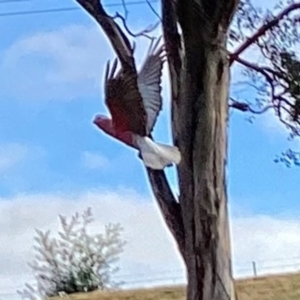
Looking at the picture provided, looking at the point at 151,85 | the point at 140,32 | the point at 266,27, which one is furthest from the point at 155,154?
the point at 266,27

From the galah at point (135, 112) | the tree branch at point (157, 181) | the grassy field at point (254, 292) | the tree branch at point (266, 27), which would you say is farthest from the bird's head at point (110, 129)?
the grassy field at point (254, 292)

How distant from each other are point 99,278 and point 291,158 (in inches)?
56.4

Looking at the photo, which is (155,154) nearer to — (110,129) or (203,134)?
(110,129)

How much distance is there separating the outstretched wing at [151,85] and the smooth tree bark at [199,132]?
70mm

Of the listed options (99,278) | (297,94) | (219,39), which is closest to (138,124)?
(219,39)

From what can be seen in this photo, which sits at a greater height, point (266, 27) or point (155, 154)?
point (266, 27)

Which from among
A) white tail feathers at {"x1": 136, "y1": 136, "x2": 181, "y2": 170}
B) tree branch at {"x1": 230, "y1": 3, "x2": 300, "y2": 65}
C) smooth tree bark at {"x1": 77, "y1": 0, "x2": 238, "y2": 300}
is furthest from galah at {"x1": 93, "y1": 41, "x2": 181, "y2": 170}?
tree branch at {"x1": 230, "y1": 3, "x2": 300, "y2": 65}

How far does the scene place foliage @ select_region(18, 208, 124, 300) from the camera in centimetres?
481

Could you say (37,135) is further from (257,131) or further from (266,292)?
(266,292)

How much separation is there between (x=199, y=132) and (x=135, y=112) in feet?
1.13

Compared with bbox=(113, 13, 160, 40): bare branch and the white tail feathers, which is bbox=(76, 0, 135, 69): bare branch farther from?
the white tail feathers

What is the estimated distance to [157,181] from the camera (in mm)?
3766

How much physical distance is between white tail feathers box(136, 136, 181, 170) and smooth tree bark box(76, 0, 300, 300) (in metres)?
0.12

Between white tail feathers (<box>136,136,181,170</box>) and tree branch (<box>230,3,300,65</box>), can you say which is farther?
tree branch (<box>230,3,300,65</box>)
